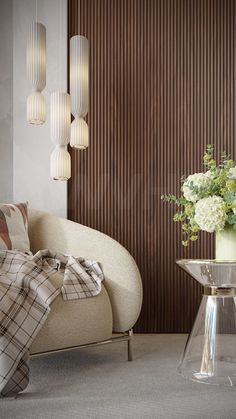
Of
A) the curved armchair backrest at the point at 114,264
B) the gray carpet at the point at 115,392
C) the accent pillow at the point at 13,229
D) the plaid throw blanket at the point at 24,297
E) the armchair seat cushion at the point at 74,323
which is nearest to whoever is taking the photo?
the gray carpet at the point at 115,392

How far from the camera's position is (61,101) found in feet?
10.4

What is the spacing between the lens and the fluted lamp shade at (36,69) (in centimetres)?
319

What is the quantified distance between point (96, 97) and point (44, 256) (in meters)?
1.25

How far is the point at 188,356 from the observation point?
7.36ft

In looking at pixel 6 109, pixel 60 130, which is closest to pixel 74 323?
pixel 60 130

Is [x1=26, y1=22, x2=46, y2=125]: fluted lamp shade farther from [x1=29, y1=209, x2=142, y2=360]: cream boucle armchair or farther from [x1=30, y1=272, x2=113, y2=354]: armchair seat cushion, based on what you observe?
[x1=30, y1=272, x2=113, y2=354]: armchair seat cushion

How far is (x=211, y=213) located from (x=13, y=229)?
1.16 metres

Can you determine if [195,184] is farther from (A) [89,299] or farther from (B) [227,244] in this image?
(A) [89,299]

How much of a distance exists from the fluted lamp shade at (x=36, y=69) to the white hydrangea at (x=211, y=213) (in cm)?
136

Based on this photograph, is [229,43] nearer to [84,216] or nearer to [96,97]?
[96,97]

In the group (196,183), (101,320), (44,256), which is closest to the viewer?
(196,183)

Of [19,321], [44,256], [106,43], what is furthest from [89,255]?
[106,43]

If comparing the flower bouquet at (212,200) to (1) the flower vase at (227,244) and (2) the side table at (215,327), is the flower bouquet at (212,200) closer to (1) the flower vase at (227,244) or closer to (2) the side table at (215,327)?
(1) the flower vase at (227,244)

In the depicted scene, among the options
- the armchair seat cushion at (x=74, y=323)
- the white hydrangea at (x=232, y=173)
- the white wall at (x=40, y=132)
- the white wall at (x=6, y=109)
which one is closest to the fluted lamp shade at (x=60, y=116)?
the white wall at (x=40, y=132)
